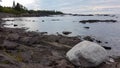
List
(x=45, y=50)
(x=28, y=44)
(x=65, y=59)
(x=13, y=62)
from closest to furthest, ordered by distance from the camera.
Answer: (x=13, y=62), (x=65, y=59), (x=45, y=50), (x=28, y=44)

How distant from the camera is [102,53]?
553 inches

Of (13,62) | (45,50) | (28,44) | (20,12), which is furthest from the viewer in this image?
(20,12)

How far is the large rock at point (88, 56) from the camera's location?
13.5 m

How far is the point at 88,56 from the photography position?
44.2ft

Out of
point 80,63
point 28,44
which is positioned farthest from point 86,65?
point 28,44

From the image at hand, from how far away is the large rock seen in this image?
13.5 meters

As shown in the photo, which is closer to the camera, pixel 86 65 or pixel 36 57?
pixel 86 65

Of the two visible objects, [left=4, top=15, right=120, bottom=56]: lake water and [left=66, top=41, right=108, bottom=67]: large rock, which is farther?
[left=4, top=15, right=120, bottom=56]: lake water

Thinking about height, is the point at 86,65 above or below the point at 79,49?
below

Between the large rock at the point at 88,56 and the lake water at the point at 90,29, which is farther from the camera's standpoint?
the lake water at the point at 90,29

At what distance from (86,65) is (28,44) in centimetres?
742

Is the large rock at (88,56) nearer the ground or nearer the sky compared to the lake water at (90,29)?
nearer the sky

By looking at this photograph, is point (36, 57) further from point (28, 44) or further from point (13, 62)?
point (28, 44)

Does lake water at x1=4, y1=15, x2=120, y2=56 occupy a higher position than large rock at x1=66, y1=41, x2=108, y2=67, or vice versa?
large rock at x1=66, y1=41, x2=108, y2=67
